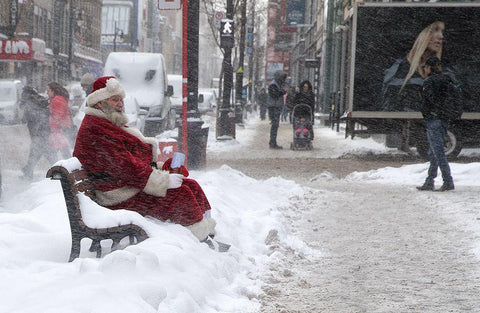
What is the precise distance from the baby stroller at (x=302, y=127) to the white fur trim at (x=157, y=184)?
45.1 ft

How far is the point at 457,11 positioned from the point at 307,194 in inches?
281

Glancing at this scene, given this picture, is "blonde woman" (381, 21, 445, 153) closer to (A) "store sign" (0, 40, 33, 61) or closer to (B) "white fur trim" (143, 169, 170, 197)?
(B) "white fur trim" (143, 169, 170, 197)

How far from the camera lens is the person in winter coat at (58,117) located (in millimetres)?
12500

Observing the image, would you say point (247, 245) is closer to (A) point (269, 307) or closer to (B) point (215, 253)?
(B) point (215, 253)

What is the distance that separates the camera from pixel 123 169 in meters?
5.62

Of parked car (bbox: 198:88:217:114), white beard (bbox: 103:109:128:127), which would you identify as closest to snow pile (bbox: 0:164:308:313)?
white beard (bbox: 103:109:128:127)

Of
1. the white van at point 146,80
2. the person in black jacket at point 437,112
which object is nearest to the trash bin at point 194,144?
the person in black jacket at point 437,112

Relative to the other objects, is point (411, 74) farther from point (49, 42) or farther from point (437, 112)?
point (49, 42)

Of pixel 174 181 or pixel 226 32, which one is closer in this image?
pixel 174 181

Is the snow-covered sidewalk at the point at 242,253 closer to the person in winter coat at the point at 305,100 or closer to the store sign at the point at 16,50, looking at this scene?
the person in winter coat at the point at 305,100

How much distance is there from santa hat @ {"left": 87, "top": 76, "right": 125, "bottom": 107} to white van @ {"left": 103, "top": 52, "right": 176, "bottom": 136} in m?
17.4

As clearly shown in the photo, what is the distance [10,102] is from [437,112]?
2175 cm

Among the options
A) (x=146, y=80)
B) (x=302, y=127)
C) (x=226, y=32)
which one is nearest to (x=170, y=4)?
(x=226, y=32)

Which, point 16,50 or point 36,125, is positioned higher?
point 16,50
